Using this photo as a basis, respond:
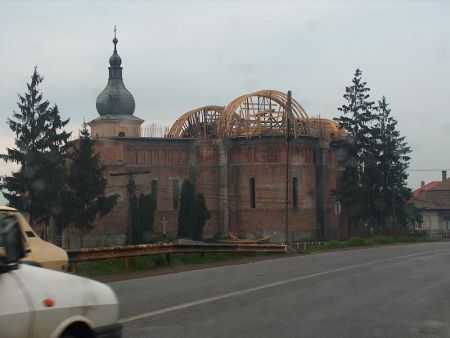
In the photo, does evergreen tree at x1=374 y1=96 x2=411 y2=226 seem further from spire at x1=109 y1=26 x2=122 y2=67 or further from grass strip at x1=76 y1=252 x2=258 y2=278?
grass strip at x1=76 y1=252 x2=258 y2=278

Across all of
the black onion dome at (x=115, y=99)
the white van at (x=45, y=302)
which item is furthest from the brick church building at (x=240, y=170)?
the white van at (x=45, y=302)

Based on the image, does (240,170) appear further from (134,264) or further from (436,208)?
(134,264)

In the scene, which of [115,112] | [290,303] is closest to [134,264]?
[290,303]

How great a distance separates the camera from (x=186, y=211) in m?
62.0

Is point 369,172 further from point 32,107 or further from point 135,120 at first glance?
point 32,107

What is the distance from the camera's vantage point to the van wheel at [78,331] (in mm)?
5715

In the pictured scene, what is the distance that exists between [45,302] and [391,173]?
63980 mm

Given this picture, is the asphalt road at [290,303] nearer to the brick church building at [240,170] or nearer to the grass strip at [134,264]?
the grass strip at [134,264]

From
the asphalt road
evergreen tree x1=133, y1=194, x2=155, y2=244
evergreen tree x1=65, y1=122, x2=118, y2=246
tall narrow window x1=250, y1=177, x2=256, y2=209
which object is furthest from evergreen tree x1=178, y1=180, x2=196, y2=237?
the asphalt road

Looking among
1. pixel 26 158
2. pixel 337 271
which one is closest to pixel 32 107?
pixel 26 158

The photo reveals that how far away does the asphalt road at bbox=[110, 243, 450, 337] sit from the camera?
9.17 meters

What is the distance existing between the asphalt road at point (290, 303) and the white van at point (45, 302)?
106 inches

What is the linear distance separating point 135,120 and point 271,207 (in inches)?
777

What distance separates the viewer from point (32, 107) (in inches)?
2293
